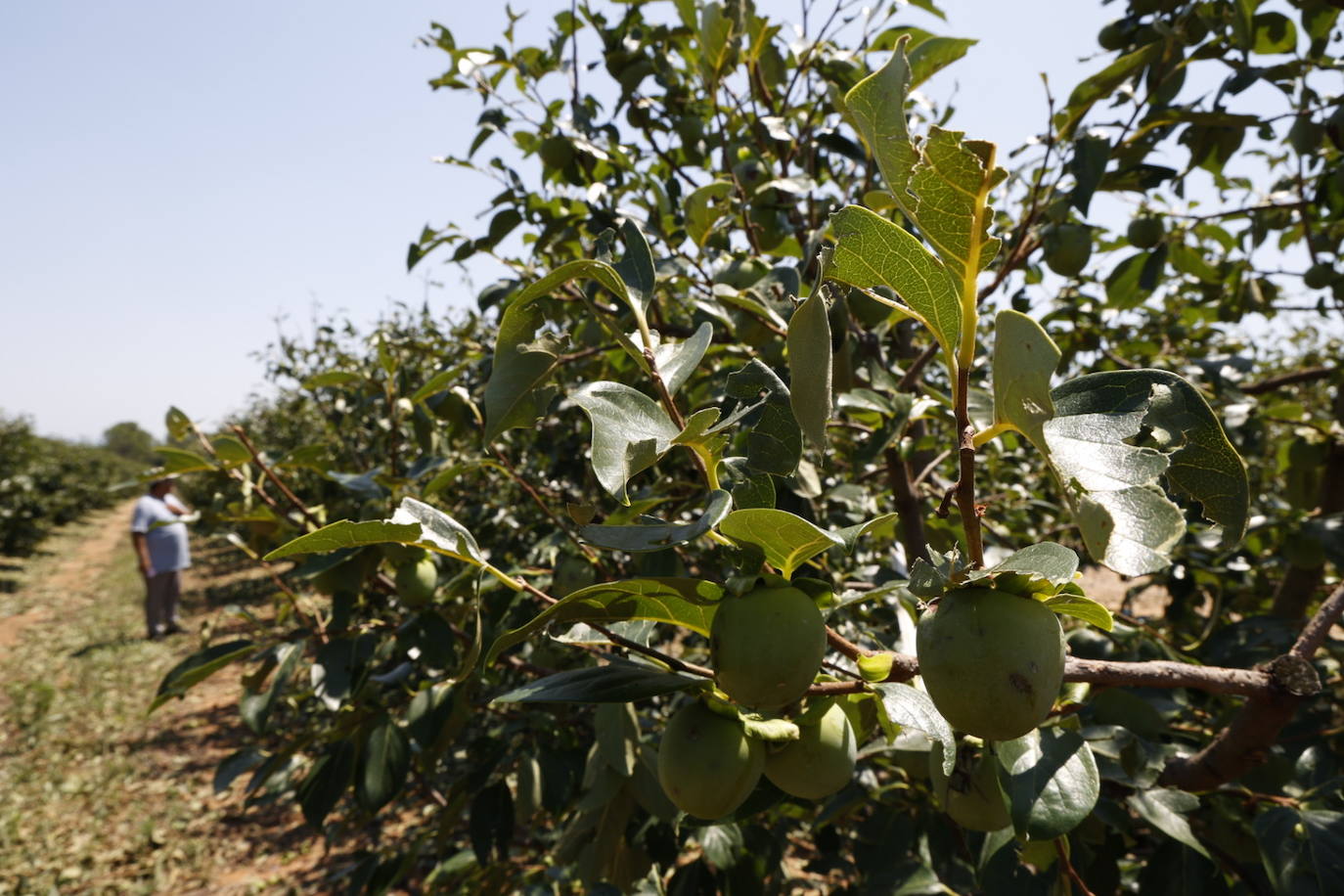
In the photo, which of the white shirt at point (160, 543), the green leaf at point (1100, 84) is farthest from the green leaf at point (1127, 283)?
the white shirt at point (160, 543)

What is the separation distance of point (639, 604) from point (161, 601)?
9368mm

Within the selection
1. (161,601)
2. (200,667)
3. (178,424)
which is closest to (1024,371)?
(200,667)

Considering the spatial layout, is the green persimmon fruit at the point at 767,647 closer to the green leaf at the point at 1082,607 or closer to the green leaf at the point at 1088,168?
the green leaf at the point at 1082,607

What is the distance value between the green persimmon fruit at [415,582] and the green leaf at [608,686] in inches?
32.8

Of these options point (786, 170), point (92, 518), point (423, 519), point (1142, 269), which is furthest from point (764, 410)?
point (92, 518)

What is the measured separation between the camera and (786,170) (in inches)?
76.5

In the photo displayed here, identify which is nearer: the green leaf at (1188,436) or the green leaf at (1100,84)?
the green leaf at (1188,436)

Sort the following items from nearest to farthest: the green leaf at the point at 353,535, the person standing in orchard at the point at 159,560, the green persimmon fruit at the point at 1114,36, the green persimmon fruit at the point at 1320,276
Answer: the green leaf at the point at 353,535
the green persimmon fruit at the point at 1114,36
the green persimmon fruit at the point at 1320,276
the person standing in orchard at the point at 159,560

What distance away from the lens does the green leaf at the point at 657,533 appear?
1.90 ft

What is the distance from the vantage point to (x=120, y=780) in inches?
198

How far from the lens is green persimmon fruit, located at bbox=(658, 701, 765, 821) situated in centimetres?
74

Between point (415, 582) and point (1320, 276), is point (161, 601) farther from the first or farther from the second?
point (1320, 276)

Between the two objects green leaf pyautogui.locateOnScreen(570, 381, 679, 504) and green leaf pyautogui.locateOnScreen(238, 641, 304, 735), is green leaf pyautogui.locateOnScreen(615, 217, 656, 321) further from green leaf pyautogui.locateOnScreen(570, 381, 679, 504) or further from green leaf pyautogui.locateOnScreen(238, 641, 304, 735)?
green leaf pyautogui.locateOnScreen(238, 641, 304, 735)

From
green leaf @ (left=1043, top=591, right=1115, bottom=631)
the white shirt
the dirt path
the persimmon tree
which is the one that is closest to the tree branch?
the persimmon tree
